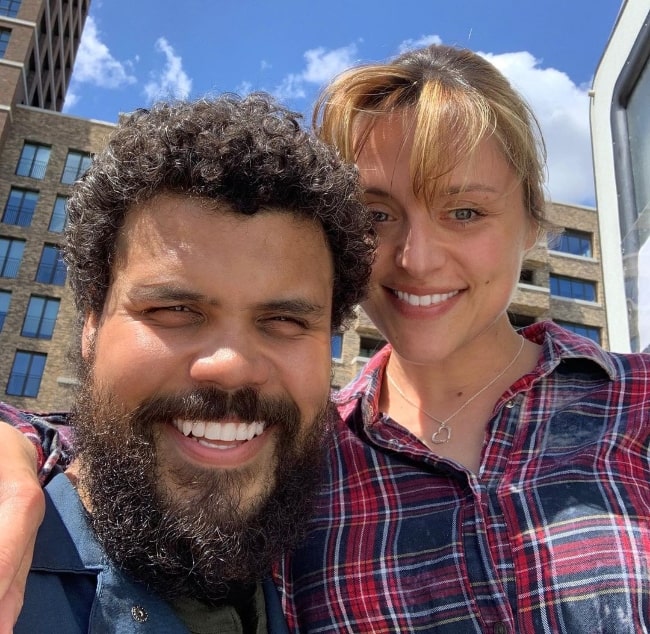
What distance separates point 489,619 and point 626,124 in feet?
7.34

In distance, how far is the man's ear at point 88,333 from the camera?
1692 mm

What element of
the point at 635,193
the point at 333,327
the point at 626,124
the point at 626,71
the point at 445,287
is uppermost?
the point at 626,71

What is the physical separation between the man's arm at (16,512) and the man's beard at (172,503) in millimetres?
182

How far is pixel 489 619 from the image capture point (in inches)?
62.5

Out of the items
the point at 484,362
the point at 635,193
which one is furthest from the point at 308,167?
the point at 635,193

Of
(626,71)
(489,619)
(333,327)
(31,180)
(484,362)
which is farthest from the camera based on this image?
(31,180)

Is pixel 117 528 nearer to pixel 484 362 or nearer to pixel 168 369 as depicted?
pixel 168 369

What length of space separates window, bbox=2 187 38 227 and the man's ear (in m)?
26.0

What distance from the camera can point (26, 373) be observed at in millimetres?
23219

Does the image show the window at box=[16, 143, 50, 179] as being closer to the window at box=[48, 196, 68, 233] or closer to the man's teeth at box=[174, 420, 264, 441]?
the window at box=[48, 196, 68, 233]

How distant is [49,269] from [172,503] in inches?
997

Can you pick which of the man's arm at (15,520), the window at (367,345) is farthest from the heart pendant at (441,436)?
the window at (367,345)

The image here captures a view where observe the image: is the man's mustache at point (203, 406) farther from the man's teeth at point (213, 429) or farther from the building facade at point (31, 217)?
the building facade at point (31, 217)

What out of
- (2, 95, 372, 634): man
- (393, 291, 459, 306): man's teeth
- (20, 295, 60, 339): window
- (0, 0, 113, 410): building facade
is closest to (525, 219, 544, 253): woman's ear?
(393, 291, 459, 306): man's teeth
